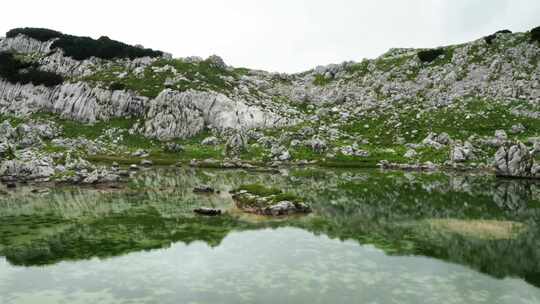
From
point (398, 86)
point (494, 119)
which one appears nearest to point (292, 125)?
point (398, 86)

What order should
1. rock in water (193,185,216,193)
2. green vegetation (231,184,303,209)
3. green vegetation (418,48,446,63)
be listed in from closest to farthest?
green vegetation (231,184,303,209) → rock in water (193,185,216,193) → green vegetation (418,48,446,63)

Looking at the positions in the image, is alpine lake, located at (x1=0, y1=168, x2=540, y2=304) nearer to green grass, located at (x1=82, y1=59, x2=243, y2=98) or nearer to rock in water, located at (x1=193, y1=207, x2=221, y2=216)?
rock in water, located at (x1=193, y1=207, x2=221, y2=216)

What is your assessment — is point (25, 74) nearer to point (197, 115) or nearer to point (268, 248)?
point (197, 115)

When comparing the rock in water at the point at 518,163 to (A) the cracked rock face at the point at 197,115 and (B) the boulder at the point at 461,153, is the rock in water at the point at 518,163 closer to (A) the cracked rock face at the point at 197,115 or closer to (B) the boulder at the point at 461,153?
(B) the boulder at the point at 461,153

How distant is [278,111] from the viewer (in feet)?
570

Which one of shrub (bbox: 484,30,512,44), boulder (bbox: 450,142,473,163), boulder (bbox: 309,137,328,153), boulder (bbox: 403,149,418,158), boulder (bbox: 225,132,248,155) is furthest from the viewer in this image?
shrub (bbox: 484,30,512,44)

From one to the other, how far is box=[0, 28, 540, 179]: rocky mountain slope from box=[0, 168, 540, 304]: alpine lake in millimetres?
43362

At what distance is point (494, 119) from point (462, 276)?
375 ft

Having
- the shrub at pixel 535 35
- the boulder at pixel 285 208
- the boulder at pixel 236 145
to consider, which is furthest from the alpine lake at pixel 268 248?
the shrub at pixel 535 35

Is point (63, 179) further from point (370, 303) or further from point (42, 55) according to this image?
point (42, 55)

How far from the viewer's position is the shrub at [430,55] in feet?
613

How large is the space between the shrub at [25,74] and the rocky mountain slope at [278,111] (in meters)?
0.48

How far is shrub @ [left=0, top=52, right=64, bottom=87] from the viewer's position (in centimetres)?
17900

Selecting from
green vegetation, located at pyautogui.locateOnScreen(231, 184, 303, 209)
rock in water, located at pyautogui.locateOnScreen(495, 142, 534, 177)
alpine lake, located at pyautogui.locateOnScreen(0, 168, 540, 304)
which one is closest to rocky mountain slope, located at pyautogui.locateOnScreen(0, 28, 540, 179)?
rock in water, located at pyautogui.locateOnScreen(495, 142, 534, 177)
